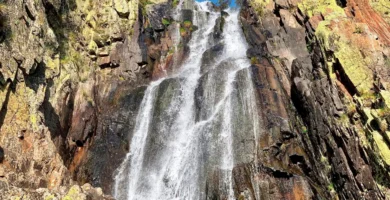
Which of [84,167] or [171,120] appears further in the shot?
[171,120]

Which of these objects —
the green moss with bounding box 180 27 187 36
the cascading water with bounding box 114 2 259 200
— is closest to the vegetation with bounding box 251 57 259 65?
the cascading water with bounding box 114 2 259 200

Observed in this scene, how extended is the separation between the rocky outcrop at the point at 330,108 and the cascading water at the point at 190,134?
4.47 ft

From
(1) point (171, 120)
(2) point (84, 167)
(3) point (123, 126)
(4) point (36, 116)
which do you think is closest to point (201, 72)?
(1) point (171, 120)

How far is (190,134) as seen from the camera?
918 inches

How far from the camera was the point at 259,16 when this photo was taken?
34.5 meters

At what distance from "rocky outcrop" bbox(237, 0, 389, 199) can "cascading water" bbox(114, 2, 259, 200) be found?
4.47 feet

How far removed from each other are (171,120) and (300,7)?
15213mm

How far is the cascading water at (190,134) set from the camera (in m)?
20.6

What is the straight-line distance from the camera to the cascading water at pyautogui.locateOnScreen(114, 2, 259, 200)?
20641 millimetres

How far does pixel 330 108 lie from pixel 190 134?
29.0 ft

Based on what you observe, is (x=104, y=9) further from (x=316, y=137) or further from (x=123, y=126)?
(x=316, y=137)

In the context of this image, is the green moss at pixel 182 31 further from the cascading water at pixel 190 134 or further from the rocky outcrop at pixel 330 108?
the rocky outcrop at pixel 330 108

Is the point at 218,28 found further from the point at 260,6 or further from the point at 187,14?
the point at 260,6

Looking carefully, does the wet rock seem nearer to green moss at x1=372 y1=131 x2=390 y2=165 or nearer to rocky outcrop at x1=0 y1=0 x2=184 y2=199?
rocky outcrop at x1=0 y1=0 x2=184 y2=199
